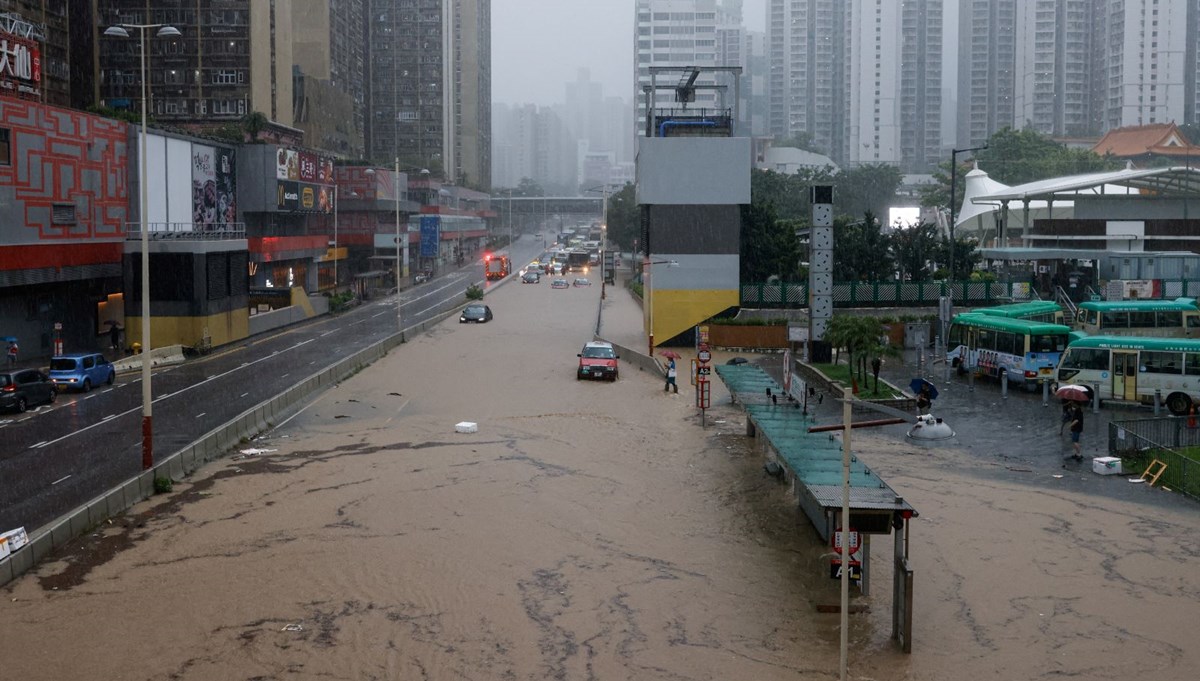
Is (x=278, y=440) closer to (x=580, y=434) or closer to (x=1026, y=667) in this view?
(x=580, y=434)

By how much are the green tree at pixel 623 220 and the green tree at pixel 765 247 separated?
58.1 metres

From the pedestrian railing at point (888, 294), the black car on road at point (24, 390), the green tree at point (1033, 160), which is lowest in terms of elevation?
the black car on road at point (24, 390)

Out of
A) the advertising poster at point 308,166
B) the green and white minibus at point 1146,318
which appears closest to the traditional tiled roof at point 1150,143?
the advertising poster at point 308,166

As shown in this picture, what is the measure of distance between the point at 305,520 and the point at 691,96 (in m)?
44.2

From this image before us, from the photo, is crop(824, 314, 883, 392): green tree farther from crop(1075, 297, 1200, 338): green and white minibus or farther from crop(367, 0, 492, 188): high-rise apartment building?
crop(367, 0, 492, 188): high-rise apartment building

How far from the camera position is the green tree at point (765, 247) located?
64.6 meters

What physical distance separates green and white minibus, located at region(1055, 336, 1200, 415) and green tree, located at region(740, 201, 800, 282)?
1138 inches

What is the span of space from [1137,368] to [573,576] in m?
22.5

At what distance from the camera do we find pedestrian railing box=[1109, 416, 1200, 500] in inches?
1001

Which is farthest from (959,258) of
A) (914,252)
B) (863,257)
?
(863,257)

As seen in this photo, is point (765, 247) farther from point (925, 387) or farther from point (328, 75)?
point (328, 75)

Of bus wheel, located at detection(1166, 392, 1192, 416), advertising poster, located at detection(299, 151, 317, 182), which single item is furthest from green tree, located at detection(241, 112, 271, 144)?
bus wheel, located at detection(1166, 392, 1192, 416)

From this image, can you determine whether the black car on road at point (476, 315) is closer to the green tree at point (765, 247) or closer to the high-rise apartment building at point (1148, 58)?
the green tree at point (765, 247)

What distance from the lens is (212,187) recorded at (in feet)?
216
